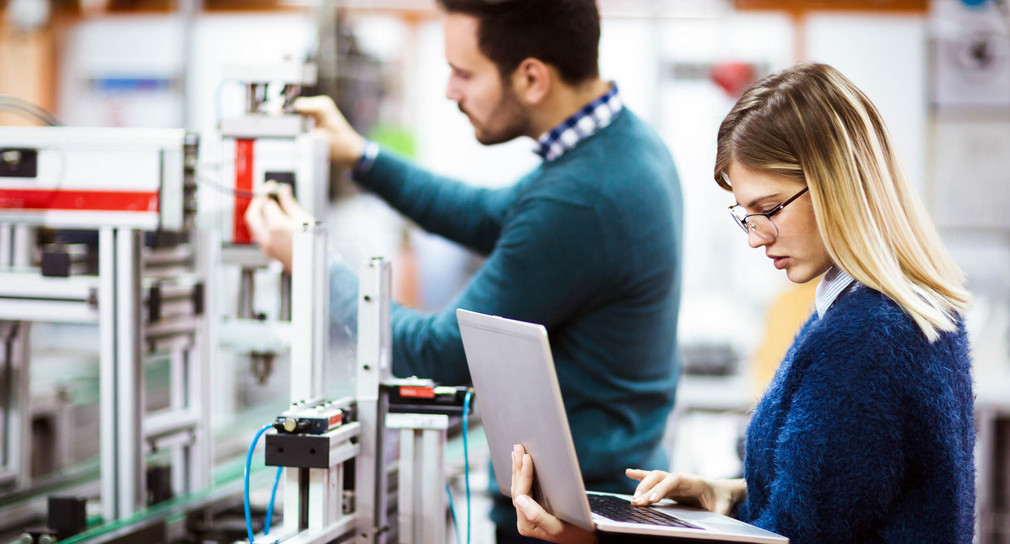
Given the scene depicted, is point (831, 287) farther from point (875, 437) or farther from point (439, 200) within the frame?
point (439, 200)

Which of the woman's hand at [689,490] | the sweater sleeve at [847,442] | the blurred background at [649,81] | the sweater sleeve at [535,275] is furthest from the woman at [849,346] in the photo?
the blurred background at [649,81]

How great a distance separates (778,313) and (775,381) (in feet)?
9.28

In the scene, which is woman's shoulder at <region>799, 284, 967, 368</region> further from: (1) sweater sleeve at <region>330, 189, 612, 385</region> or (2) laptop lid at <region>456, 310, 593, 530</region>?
(1) sweater sleeve at <region>330, 189, 612, 385</region>

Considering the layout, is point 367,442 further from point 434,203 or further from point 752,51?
point 752,51

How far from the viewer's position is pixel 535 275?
1.61 m

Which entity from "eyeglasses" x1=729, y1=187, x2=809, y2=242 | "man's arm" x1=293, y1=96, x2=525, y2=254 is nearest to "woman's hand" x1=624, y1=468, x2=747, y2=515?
"eyeglasses" x1=729, y1=187, x2=809, y2=242

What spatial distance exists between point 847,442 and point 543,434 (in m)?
0.35

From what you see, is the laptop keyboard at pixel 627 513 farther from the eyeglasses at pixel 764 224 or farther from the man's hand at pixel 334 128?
the man's hand at pixel 334 128

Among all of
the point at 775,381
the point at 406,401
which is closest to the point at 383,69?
the point at 406,401

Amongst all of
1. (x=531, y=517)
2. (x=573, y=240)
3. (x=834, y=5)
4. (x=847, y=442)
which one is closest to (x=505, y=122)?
(x=573, y=240)

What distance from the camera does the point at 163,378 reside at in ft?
9.66

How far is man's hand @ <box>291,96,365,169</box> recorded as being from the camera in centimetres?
189

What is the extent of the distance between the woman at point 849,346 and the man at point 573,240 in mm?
419

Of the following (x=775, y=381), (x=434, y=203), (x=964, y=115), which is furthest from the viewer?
(x=964, y=115)
